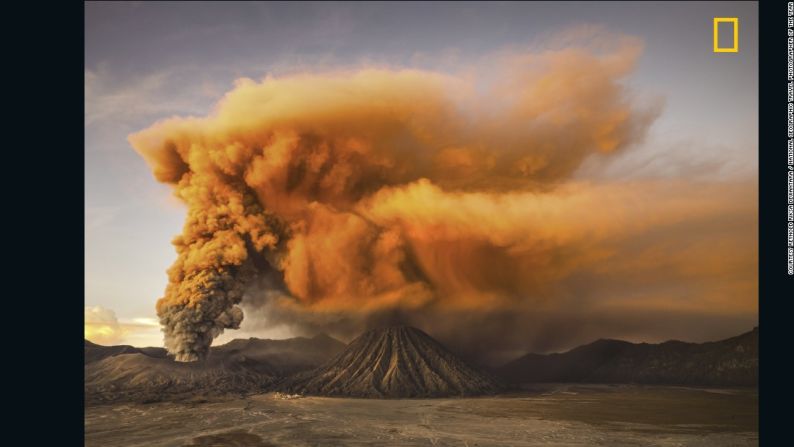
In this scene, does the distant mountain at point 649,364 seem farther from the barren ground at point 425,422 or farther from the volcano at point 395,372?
the barren ground at point 425,422

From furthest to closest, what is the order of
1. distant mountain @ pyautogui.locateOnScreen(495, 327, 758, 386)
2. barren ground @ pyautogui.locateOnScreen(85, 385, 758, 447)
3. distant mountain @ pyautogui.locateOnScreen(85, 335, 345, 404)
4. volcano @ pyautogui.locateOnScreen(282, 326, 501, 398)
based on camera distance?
distant mountain @ pyautogui.locateOnScreen(495, 327, 758, 386) → volcano @ pyautogui.locateOnScreen(282, 326, 501, 398) → distant mountain @ pyautogui.locateOnScreen(85, 335, 345, 404) → barren ground @ pyautogui.locateOnScreen(85, 385, 758, 447)

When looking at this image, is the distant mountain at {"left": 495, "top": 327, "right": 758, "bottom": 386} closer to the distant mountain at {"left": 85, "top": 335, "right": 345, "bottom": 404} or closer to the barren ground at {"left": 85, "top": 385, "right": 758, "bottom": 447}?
the barren ground at {"left": 85, "top": 385, "right": 758, "bottom": 447}

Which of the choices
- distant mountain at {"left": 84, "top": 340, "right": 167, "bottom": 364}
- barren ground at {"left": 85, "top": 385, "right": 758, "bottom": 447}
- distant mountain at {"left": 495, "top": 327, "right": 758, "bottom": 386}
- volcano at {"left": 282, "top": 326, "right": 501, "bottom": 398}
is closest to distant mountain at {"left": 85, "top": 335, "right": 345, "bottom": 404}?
distant mountain at {"left": 84, "top": 340, "right": 167, "bottom": 364}

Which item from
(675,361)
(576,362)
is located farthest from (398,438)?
(576,362)


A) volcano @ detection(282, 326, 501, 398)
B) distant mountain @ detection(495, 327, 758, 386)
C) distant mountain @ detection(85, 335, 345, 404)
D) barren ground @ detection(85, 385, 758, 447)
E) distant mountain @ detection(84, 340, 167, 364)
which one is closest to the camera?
barren ground @ detection(85, 385, 758, 447)

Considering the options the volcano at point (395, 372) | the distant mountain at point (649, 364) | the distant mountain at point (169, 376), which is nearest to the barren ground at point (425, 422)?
the distant mountain at point (169, 376)

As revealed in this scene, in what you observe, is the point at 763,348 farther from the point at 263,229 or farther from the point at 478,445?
the point at 263,229
